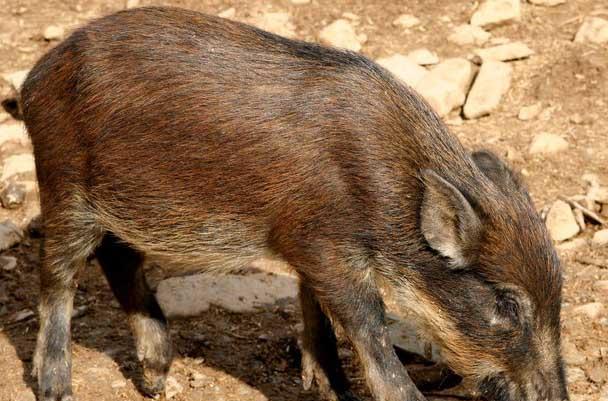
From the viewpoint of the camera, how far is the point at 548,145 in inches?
293

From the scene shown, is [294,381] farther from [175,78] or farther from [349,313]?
[175,78]

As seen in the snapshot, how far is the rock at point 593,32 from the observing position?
322 inches

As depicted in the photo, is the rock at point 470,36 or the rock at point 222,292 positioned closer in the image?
the rock at point 222,292

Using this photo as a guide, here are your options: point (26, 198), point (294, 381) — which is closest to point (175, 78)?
point (294, 381)

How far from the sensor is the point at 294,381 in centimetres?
595

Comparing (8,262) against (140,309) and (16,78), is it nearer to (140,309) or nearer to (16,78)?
(140,309)

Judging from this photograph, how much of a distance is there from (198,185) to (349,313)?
892 millimetres

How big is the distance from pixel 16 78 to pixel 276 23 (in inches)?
78.1

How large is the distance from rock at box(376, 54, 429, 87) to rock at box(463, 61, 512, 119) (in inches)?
15.1

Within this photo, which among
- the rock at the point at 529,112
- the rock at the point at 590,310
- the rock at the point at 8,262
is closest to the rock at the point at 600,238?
the rock at the point at 590,310

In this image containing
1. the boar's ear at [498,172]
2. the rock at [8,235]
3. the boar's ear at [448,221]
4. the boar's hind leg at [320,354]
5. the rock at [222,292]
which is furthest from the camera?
the rock at [8,235]

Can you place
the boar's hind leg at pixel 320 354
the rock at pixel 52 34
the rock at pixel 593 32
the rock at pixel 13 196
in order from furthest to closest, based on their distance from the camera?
the rock at pixel 52 34
the rock at pixel 593 32
the rock at pixel 13 196
the boar's hind leg at pixel 320 354

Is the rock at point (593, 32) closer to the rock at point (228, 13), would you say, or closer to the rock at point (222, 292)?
the rock at point (228, 13)

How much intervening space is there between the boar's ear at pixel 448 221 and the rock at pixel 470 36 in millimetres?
3902
